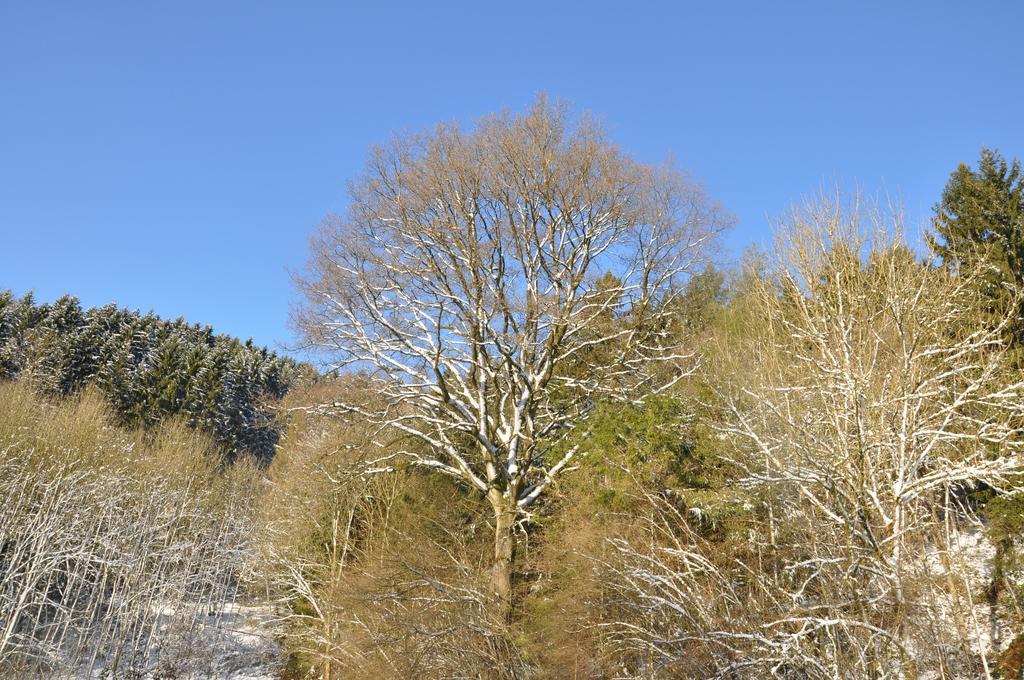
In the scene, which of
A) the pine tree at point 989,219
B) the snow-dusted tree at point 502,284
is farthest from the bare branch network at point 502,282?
the pine tree at point 989,219

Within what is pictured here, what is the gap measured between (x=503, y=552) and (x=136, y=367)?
4215 centimetres

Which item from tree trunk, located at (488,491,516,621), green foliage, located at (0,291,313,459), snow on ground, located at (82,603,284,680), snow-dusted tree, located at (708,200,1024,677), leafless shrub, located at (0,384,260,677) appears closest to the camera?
snow-dusted tree, located at (708,200,1024,677)

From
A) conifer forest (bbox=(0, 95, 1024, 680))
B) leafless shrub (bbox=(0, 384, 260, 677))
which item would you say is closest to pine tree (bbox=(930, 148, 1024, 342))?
conifer forest (bbox=(0, 95, 1024, 680))

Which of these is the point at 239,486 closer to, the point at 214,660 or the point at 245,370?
the point at 214,660

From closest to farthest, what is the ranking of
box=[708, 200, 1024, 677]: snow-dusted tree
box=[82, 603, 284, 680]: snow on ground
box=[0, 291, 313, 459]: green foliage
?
box=[708, 200, 1024, 677]: snow-dusted tree < box=[82, 603, 284, 680]: snow on ground < box=[0, 291, 313, 459]: green foliage

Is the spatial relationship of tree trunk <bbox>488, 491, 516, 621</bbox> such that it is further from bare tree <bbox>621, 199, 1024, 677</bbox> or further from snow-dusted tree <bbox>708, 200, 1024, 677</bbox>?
snow-dusted tree <bbox>708, 200, 1024, 677</bbox>

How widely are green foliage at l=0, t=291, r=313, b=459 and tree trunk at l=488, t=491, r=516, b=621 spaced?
2570 cm

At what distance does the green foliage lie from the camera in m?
39.0

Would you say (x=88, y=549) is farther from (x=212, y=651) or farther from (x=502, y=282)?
(x=502, y=282)

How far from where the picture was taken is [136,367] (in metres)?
44.9

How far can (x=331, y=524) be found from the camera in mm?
17312

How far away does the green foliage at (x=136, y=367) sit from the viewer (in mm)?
39031

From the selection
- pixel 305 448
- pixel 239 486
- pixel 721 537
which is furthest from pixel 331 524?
pixel 239 486

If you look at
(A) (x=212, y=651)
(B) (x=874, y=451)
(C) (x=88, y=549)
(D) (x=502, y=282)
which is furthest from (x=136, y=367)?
(B) (x=874, y=451)
